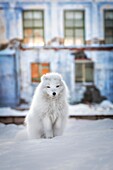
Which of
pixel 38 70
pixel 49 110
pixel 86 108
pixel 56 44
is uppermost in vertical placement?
pixel 56 44

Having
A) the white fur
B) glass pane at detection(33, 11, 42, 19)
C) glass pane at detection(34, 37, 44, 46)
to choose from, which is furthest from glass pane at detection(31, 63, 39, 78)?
the white fur

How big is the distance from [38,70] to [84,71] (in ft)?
5.17

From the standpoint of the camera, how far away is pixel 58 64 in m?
8.45

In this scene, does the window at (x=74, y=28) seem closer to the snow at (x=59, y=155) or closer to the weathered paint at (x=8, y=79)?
the weathered paint at (x=8, y=79)

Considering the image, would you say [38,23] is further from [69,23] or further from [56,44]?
[69,23]

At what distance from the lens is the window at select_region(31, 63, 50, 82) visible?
8477 mm

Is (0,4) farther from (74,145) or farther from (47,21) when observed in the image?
(74,145)

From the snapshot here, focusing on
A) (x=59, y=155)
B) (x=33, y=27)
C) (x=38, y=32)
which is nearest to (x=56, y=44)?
(x=38, y=32)

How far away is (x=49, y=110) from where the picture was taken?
3641 millimetres

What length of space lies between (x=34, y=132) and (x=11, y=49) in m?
5.06

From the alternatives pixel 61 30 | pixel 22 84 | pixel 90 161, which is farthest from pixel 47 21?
pixel 90 161

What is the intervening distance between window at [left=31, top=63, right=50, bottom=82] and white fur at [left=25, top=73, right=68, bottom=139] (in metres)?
4.73

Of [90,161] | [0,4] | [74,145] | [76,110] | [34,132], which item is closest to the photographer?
[90,161]

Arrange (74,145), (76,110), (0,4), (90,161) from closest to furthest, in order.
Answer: (90,161), (74,145), (76,110), (0,4)
